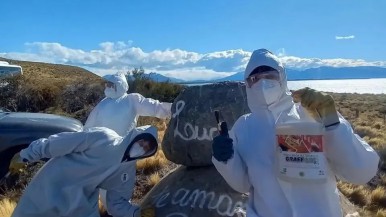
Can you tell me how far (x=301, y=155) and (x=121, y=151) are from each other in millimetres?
1716

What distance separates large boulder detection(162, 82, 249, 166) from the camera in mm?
4977

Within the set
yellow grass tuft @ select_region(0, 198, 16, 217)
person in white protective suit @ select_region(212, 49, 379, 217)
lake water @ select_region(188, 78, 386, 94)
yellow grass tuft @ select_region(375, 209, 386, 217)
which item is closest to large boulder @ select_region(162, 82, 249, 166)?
lake water @ select_region(188, 78, 386, 94)

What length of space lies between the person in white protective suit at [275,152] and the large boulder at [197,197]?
1330mm

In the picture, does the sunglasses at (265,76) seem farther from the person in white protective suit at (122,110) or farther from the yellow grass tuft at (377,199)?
the yellow grass tuft at (377,199)

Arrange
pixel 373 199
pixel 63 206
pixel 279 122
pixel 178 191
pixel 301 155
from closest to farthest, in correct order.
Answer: pixel 301 155 < pixel 279 122 < pixel 63 206 < pixel 178 191 < pixel 373 199

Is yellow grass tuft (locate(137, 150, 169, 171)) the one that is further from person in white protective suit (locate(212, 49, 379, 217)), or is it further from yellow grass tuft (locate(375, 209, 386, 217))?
person in white protective suit (locate(212, 49, 379, 217))

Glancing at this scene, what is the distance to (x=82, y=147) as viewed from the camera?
13.2 ft

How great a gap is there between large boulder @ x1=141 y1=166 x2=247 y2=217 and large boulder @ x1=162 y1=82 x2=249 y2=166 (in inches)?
6.6

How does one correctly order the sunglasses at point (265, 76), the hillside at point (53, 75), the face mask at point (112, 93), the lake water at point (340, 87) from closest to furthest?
the sunglasses at point (265, 76), the lake water at point (340, 87), the face mask at point (112, 93), the hillside at point (53, 75)

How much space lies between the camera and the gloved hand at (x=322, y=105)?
112 inches

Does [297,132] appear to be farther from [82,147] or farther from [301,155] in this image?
[82,147]

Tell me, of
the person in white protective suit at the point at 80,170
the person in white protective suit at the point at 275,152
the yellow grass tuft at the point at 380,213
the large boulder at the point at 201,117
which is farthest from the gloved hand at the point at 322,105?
the yellow grass tuft at the point at 380,213

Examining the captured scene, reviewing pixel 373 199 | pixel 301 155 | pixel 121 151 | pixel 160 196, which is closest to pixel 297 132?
pixel 301 155

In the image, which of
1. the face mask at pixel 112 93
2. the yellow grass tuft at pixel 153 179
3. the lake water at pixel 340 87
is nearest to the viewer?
the lake water at pixel 340 87
